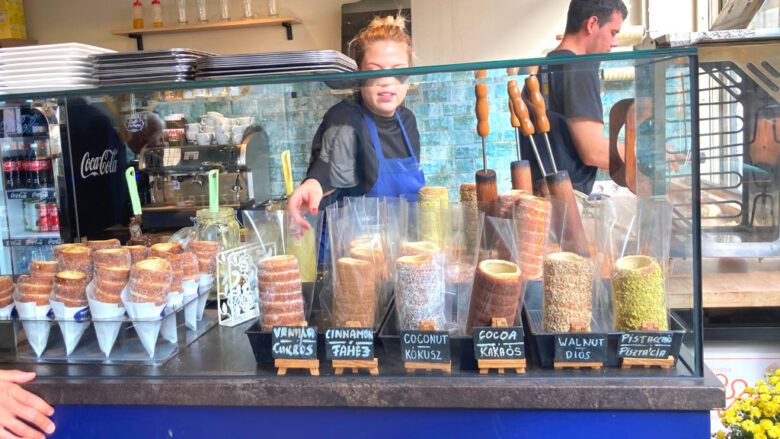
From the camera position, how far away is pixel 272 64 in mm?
1464

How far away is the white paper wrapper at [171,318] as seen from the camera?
1.29 metres

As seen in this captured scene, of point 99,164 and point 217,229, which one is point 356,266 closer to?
point 217,229

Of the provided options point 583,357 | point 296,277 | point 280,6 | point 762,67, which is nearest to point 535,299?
point 583,357

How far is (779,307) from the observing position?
187 cm

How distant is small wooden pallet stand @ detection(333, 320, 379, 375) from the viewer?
116 cm

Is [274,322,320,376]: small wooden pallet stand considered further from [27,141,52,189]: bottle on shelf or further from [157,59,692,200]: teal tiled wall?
[27,141,52,189]: bottle on shelf

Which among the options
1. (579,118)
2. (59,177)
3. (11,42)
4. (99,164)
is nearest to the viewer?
(579,118)

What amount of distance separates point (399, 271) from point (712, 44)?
126 cm

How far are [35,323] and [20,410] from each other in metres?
0.18

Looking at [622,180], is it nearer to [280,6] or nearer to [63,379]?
[63,379]

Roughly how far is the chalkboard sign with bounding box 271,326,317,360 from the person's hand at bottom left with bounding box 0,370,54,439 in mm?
442

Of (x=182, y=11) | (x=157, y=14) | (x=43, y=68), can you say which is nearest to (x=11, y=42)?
(x=157, y=14)

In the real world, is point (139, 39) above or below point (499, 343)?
above

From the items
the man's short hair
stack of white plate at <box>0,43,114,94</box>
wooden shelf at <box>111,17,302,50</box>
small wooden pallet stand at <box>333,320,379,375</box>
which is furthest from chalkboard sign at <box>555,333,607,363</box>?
wooden shelf at <box>111,17,302,50</box>
